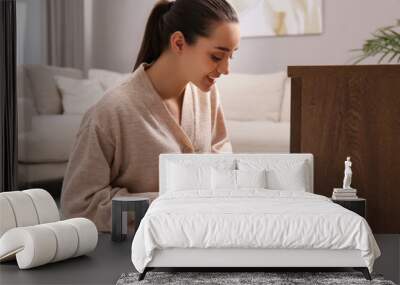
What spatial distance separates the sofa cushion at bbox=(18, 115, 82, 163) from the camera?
5.57 metres

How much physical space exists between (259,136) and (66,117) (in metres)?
1.40

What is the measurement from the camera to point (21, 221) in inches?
146

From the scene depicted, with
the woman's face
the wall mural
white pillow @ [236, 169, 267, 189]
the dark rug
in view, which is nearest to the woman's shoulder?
the woman's face

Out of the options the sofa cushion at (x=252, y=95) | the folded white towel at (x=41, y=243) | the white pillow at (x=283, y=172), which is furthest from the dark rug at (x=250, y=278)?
the sofa cushion at (x=252, y=95)

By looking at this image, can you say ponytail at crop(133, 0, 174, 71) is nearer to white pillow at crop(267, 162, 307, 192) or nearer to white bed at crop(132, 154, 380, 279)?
white pillow at crop(267, 162, 307, 192)

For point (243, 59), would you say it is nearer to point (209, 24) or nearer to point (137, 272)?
point (209, 24)

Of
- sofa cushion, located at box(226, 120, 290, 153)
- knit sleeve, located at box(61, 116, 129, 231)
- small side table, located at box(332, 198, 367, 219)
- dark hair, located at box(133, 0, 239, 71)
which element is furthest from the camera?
sofa cushion, located at box(226, 120, 290, 153)

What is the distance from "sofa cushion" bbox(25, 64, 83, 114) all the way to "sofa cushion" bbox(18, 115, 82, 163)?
6 cm

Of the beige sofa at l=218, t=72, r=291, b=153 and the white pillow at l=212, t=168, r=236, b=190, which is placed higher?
the beige sofa at l=218, t=72, r=291, b=153

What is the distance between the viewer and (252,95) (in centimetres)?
559

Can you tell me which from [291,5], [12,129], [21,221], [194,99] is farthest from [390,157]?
[12,129]

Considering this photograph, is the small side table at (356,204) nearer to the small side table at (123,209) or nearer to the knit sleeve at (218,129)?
the small side table at (123,209)

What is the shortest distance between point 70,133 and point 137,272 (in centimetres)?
244

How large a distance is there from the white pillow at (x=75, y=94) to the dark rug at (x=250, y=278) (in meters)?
2.47
